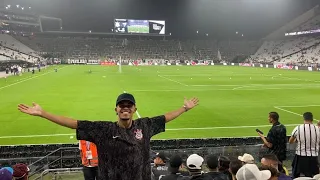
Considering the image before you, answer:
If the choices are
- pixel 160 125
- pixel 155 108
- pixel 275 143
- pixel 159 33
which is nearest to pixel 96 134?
pixel 160 125

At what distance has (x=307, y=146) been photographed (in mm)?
8227

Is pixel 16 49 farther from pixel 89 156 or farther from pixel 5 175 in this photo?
pixel 5 175

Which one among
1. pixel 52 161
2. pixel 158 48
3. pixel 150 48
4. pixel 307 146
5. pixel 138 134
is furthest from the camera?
pixel 158 48

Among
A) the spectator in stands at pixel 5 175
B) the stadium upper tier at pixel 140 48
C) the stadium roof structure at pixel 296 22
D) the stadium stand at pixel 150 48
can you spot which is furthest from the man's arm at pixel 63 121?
the stadium roof structure at pixel 296 22

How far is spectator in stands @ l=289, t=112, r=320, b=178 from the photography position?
26.8 feet

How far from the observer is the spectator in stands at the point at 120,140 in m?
3.93

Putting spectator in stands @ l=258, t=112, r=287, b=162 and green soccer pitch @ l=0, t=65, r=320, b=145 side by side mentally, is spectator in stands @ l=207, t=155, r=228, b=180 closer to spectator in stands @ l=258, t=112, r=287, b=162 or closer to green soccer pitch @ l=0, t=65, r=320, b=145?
→ spectator in stands @ l=258, t=112, r=287, b=162

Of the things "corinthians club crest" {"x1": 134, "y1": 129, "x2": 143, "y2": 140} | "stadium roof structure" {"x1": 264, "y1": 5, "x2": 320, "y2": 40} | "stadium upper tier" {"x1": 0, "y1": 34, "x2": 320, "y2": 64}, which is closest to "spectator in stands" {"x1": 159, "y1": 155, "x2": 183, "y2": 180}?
"corinthians club crest" {"x1": 134, "y1": 129, "x2": 143, "y2": 140}

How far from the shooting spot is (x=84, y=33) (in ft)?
396

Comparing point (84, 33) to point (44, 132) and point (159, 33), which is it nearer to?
point (159, 33)

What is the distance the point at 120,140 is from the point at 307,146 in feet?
20.0

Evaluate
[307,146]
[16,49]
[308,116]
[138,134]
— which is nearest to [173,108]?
[307,146]

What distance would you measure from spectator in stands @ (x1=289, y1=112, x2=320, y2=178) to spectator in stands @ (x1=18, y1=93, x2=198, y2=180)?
5474 mm

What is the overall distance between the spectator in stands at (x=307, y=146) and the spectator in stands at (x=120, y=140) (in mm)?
5474
